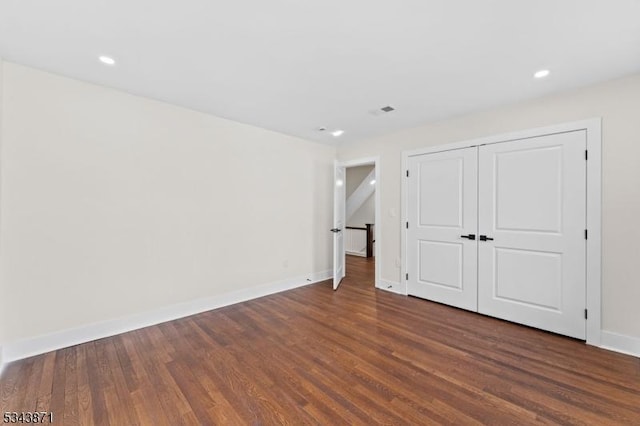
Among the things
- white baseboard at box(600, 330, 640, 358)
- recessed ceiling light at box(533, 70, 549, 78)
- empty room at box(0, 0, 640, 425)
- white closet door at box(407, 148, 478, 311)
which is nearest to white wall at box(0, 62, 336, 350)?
empty room at box(0, 0, 640, 425)

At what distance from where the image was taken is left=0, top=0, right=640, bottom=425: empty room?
177 centimetres

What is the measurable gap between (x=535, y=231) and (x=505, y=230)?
28 centimetres

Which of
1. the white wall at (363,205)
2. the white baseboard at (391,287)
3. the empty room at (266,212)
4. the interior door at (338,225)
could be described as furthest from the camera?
the white wall at (363,205)

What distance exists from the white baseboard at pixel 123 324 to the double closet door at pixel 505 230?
2444 mm

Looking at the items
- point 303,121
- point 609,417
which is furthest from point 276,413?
point 303,121

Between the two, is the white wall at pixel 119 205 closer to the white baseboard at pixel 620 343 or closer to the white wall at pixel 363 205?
the white baseboard at pixel 620 343

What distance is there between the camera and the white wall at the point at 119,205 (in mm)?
2357

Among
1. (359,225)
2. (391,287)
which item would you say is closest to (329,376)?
(391,287)

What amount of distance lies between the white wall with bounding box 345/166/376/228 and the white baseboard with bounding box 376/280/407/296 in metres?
3.62

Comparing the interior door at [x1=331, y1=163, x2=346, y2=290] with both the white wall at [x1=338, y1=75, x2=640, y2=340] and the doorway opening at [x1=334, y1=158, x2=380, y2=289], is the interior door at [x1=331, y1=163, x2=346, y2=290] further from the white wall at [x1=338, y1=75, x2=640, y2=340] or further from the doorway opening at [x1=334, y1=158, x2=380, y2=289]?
the white wall at [x1=338, y1=75, x2=640, y2=340]

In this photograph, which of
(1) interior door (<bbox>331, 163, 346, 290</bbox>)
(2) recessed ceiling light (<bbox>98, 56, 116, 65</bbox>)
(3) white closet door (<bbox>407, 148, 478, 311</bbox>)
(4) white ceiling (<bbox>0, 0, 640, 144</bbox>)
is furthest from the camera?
(1) interior door (<bbox>331, 163, 346, 290</bbox>)

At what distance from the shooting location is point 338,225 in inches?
184

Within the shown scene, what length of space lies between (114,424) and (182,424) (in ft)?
1.36

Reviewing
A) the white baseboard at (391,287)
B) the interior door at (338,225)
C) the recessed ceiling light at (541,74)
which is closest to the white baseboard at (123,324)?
the interior door at (338,225)
